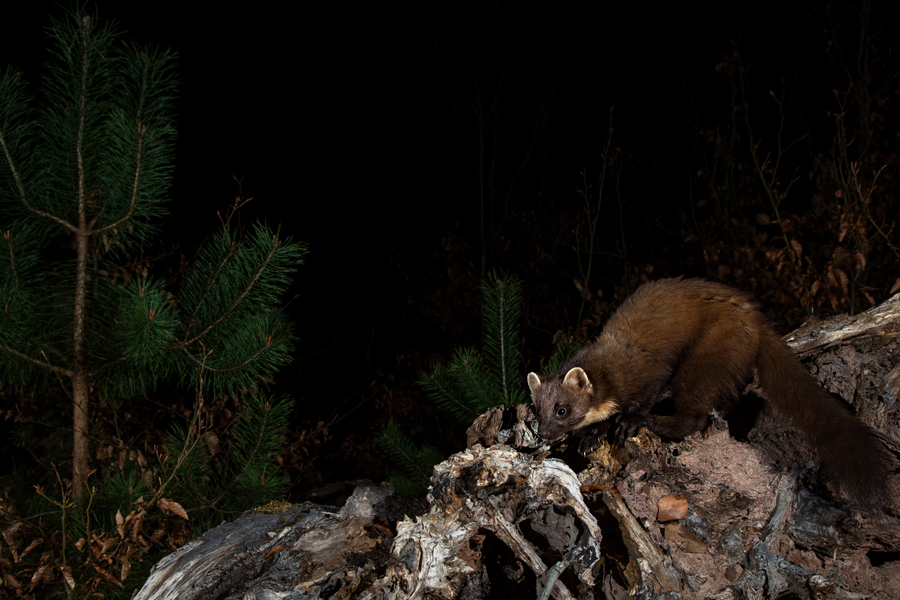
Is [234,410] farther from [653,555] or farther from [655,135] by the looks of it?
[655,135]

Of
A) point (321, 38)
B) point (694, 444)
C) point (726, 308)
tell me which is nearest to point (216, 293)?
point (694, 444)

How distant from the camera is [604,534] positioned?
1780mm

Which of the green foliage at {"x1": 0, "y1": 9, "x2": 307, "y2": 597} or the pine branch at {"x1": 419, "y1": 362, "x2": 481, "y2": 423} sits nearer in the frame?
the green foliage at {"x1": 0, "y1": 9, "x2": 307, "y2": 597}

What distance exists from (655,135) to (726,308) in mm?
5406

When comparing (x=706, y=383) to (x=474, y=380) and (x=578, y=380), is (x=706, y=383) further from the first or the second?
(x=474, y=380)

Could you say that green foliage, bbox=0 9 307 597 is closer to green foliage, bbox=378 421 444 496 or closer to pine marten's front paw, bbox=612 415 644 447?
green foliage, bbox=378 421 444 496

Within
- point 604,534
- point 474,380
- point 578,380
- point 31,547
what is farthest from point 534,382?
point 31,547

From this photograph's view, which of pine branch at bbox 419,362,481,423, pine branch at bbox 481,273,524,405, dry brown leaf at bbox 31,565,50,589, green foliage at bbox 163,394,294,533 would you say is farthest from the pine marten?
dry brown leaf at bbox 31,565,50,589

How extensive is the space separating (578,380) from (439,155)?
574 cm

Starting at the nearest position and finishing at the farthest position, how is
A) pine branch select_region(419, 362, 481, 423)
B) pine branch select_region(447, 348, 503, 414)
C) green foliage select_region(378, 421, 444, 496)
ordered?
pine branch select_region(447, 348, 503, 414), pine branch select_region(419, 362, 481, 423), green foliage select_region(378, 421, 444, 496)

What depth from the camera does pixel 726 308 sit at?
9.25 ft

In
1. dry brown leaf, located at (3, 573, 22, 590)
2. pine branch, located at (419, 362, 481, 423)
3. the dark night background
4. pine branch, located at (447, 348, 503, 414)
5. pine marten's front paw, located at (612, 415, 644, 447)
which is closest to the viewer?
dry brown leaf, located at (3, 573, 22, 590)

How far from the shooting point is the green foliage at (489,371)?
9.65ft

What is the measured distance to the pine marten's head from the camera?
267 centimetres
